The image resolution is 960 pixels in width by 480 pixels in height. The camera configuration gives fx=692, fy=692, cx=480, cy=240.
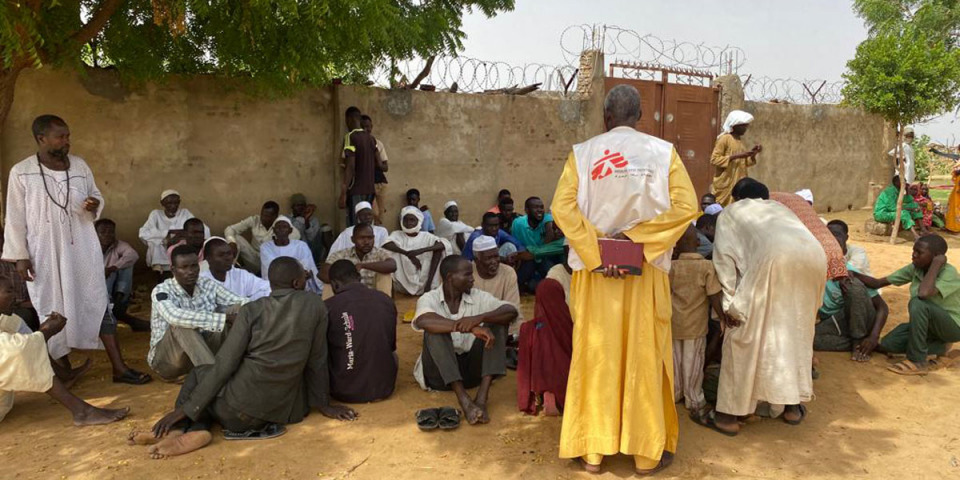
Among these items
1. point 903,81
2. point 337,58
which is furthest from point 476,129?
point 903,81

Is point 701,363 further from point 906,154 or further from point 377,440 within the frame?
point 906,154

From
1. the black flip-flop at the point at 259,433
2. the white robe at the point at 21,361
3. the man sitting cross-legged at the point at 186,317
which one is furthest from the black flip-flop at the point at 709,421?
the white robe at the point at 21,361

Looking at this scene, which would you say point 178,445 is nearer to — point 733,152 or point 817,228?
point 817,228

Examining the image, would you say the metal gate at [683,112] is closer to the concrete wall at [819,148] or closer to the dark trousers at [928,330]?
the concrete wall at [819,148]

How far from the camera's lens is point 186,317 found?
416cm

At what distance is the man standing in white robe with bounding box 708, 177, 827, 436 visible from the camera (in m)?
3.90

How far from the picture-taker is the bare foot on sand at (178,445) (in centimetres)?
359

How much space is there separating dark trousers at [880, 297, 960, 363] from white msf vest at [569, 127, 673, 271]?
285 centimetres

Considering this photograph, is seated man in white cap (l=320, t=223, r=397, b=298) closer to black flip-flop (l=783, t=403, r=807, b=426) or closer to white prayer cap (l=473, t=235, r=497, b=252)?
white prayer cap (l=473, t=235, r=497, b=252)

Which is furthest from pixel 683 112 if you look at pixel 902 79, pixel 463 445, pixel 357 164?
pixel 463 445

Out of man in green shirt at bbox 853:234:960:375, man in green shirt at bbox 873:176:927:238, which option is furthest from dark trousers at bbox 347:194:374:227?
man in green shirt at bbox 873:176:927:238

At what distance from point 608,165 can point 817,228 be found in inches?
84.1

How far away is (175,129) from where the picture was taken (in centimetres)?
747

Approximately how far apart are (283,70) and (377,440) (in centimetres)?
355
